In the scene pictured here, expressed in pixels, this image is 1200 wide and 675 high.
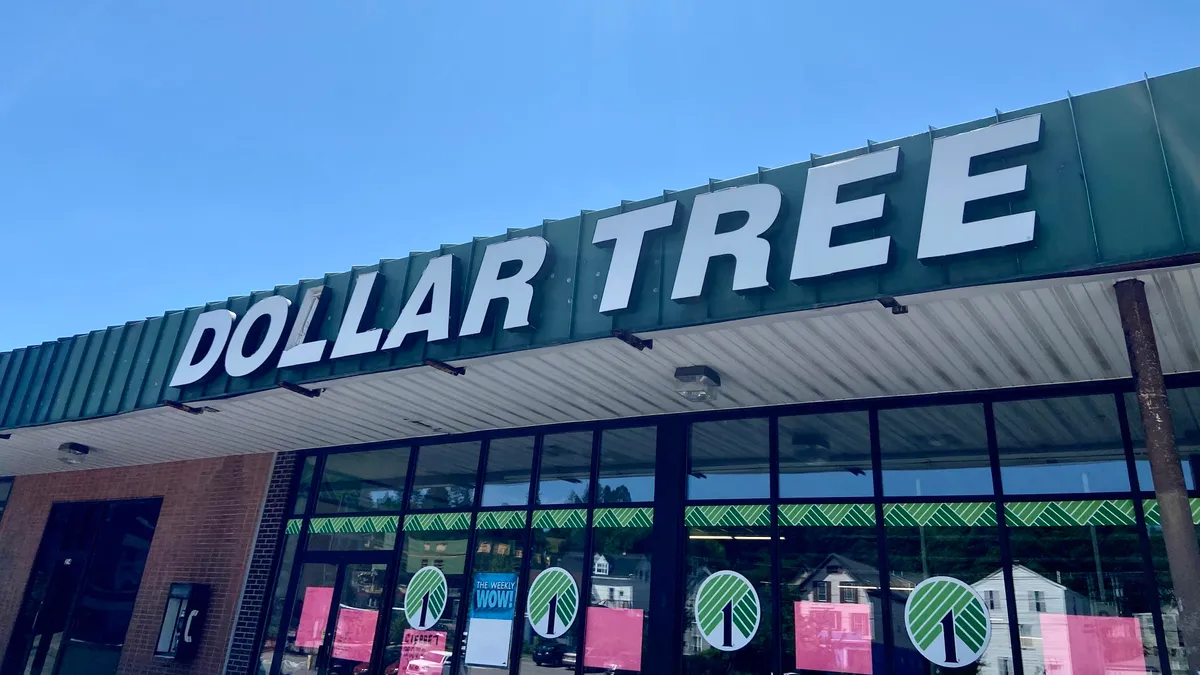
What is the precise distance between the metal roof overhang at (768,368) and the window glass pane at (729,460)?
34cm

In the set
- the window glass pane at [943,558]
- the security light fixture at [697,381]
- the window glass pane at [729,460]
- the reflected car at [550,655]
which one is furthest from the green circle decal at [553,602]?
the window glass pane at [943,558]

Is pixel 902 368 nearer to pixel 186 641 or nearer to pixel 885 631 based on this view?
pixel 885 631

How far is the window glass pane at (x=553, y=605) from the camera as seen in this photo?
8945mm

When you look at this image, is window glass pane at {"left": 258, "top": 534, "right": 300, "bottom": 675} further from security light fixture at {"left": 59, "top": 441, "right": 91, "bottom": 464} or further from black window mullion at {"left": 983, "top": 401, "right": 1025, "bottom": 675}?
black window mullion at {"left": 983, "top": 401, "right": 1025, "bottom": 675}

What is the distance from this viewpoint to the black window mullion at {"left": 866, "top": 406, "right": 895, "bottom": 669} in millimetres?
7418

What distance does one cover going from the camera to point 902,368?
7348 mm

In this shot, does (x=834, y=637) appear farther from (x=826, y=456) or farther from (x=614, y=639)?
(x=614, y=639)

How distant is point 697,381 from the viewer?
7672mm

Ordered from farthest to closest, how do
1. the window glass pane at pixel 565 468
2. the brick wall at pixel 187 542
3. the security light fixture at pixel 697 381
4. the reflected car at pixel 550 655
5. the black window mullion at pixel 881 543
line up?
the brick wall at pixel 187 542 → the window glass pane at pixel 565 468 → the reflected car at pixel 550 655 → the security light fixture at pixel 697 381 → the black window mullion at pixel 881 543

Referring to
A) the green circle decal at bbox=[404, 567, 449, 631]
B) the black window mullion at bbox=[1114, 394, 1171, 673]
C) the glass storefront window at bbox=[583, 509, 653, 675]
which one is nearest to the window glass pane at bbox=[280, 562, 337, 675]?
A: the green circle decal at bbox=[404, 567, 449, 631]

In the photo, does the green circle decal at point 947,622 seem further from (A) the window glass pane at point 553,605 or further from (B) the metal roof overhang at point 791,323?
(A) the window glass pane at point 553,605

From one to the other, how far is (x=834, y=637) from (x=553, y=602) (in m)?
3.04

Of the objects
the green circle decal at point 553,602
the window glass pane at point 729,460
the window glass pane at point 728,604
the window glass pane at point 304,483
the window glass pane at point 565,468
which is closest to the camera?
the window glass pane at point 728,604

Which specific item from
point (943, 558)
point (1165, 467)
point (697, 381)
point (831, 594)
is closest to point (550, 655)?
point (831, 594)
